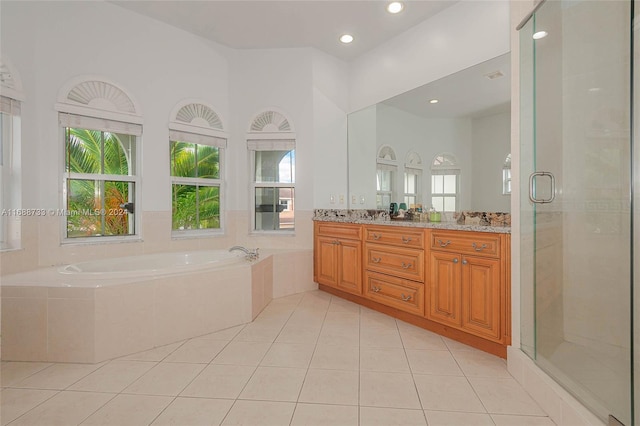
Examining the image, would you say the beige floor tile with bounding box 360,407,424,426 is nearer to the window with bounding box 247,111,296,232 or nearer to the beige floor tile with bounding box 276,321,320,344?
the beige floor tile with bounding box 276,321,320,344

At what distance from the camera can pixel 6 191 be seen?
2.53m

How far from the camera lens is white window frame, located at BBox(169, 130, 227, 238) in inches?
139

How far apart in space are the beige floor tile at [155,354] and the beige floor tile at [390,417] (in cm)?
142

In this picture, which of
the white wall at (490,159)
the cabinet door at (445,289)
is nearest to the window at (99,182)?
the cabinet door at (445,289)

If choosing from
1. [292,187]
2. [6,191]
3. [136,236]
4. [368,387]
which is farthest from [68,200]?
[368,387]

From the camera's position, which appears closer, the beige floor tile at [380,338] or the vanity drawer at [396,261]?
the beige floor tile at [380,338]

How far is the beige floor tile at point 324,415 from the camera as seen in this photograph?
1485 millimetres

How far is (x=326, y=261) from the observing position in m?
3.63

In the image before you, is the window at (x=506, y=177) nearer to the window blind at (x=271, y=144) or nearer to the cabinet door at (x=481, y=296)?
the cabinet door at (x=481, y=296)

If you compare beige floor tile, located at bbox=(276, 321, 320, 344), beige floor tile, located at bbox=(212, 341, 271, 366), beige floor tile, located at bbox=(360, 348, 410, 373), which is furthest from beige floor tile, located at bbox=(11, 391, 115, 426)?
beige floor tile, located at bbox=(360, 348, 410, 373)

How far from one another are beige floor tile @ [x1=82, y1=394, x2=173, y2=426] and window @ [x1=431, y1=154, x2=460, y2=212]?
2558mm

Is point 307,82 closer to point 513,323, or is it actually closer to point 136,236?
point 136,236

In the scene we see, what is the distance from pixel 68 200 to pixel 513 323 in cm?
375

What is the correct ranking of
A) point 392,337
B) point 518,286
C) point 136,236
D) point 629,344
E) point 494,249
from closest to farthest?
point 629,344 < point 518,286 < point 494,249 < point 392,337 < point 136,236
